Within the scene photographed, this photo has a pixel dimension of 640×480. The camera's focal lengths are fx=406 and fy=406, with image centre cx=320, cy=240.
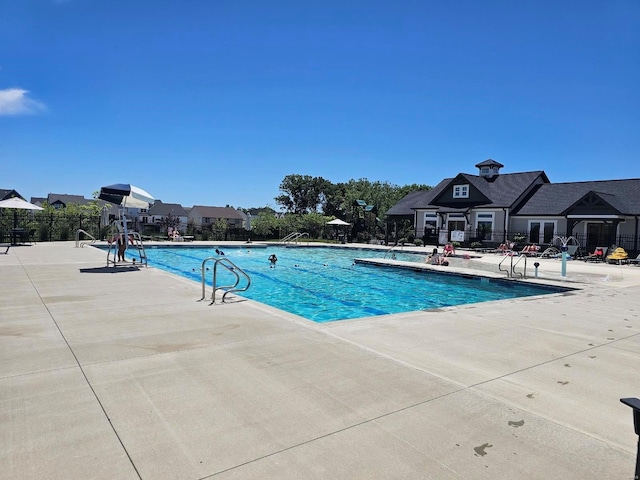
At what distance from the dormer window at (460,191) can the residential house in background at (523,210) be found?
0.24 feet

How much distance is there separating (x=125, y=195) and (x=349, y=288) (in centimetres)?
766

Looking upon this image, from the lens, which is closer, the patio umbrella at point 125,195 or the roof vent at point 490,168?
the patio umbrella at point 125,195

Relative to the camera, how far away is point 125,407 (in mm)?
3035

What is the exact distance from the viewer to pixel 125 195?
1270 centimetres

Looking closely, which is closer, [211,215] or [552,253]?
[552,253]

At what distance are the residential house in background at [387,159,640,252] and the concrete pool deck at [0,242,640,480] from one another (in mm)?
20657

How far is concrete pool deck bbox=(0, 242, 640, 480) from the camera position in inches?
94.2

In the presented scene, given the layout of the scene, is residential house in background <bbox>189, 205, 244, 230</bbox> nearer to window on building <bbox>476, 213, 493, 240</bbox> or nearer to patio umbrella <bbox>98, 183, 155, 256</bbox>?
window on building <bbox>476, 213, 493, 240</bbox>

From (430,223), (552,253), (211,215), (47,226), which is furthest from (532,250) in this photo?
(211,215)

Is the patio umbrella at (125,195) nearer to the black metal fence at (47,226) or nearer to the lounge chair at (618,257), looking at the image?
the black metal fence at (47,226)

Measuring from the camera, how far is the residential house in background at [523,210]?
23312 mm

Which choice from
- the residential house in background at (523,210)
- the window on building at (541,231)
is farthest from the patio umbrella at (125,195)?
the window on building at (541,231)

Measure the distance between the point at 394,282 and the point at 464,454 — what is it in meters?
12.4

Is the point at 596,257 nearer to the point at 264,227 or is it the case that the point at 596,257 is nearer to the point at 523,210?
the point at 523,210
